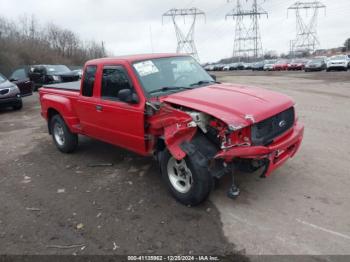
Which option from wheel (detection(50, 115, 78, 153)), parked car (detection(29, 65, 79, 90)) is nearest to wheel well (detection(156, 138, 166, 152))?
wheel (detection(50, 115, 78, 153))

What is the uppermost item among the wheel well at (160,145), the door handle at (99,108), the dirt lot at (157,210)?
the door handle at (99,108)

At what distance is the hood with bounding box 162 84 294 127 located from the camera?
3826 millimetres

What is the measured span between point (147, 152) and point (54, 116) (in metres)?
3.09

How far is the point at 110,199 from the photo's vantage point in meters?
4.63

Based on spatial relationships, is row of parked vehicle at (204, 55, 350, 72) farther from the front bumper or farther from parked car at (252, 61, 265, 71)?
the front bumper

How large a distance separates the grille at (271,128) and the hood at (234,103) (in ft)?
0.31

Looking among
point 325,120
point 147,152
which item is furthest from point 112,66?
point 325,120

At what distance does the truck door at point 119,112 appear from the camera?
4680 millimetres

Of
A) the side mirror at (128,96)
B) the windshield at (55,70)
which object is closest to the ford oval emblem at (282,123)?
the side mirror at (128,96)

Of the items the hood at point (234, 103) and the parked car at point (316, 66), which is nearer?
the hood at point (234, 103)

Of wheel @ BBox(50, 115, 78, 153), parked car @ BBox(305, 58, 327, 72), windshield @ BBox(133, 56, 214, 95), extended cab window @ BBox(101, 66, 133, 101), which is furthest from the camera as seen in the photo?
parked car @ BBox(305, 58, 327, 72)

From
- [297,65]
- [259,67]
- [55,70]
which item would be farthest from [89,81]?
[259,67]

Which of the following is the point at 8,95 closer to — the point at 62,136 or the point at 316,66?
the point at 62,136

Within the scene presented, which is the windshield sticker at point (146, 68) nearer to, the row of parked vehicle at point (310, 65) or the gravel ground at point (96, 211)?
the gravel ground at point (96, 211)
